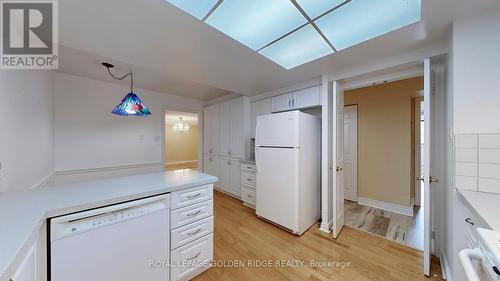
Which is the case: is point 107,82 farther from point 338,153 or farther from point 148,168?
point 338,153

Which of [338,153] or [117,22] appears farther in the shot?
[338,153]

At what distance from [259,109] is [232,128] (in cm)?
82

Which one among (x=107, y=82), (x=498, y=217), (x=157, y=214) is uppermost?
(x=107, y=82)

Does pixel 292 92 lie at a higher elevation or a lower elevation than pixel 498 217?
higher

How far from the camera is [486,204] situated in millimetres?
1062

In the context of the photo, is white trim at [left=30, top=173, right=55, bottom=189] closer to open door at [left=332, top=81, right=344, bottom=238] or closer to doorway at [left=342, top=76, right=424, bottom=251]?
open door at [left=332, top=81, right=344, bottom=238]

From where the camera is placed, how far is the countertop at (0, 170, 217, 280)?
2.27 feet

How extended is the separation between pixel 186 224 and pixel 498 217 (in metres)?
1.98

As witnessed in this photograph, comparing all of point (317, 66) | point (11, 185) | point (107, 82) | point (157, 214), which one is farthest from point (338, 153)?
point (107, 82)

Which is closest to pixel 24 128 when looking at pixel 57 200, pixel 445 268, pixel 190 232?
pixel 57 200

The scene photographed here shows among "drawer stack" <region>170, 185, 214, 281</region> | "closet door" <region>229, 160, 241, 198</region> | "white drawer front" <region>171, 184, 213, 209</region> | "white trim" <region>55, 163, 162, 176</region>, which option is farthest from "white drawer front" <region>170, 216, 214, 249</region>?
"white trim" <region>55, 163, 162, 176</region>

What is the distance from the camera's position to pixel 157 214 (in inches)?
53.1

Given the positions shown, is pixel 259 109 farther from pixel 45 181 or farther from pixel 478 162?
pixel 45 181

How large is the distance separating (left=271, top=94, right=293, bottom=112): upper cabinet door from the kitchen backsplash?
1979mm
